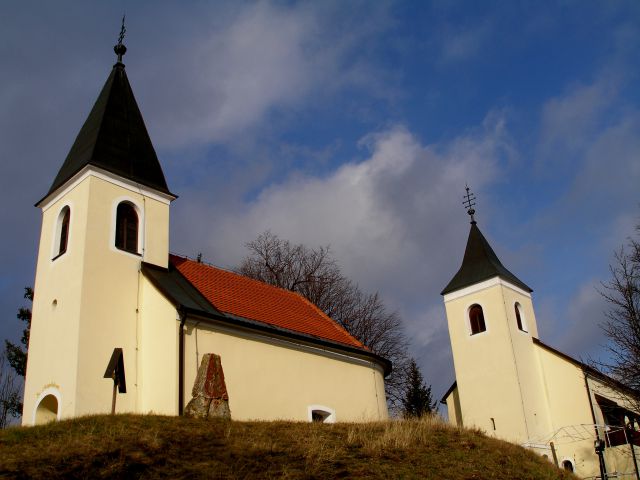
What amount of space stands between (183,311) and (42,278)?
185 inches

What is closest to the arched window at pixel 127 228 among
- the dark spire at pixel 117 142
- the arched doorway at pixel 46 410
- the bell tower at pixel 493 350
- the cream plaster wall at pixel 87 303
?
the cream plaster wall at pixel 87 303

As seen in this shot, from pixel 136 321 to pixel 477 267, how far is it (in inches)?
703

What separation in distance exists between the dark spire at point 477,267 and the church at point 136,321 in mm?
10454

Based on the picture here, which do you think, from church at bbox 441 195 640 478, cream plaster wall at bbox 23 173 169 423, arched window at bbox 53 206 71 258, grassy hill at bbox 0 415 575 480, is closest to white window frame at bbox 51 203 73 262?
arched window at bbox 53 206 71 258

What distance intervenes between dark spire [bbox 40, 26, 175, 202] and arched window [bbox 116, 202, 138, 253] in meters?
0.88

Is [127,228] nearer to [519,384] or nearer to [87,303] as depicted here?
[87,303]

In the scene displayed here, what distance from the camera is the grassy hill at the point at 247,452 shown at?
9.75 meters

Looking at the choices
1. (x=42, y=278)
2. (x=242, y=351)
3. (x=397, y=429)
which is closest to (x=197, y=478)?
(x=397, y=429)

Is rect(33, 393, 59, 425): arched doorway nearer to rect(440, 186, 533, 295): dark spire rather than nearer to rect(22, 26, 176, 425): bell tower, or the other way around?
rect(22, 26, 176, 425): bell tower

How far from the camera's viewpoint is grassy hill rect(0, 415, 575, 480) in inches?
384

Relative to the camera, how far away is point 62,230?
59.2ft

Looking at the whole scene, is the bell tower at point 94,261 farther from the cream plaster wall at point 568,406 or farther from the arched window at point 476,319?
the cream plaster wall at point 568,406

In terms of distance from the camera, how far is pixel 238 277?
2250 centimetres

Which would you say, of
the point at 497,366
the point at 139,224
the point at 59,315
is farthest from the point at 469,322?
the point at 59,315
